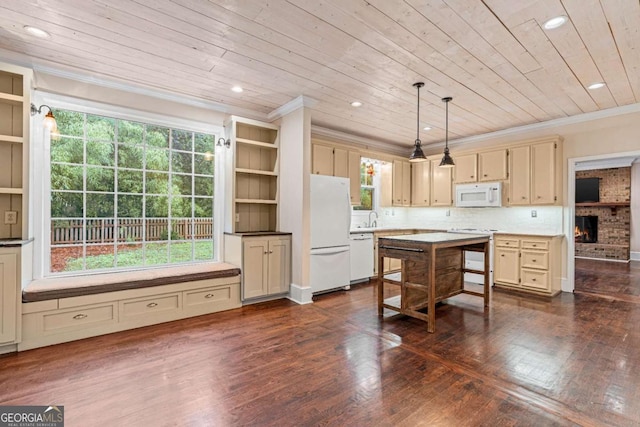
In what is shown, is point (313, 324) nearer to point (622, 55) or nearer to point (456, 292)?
point (456, 292)

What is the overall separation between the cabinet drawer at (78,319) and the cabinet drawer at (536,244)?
531cm

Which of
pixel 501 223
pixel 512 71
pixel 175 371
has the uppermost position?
pixel 512 71

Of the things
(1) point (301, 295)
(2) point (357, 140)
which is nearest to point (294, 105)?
(2) point (357, 140)

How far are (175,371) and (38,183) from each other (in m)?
2.41

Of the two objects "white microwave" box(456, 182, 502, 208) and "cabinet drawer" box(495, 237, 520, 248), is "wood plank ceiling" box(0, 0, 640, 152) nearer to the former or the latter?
"white microwave" box(456, 182, 502, 208)

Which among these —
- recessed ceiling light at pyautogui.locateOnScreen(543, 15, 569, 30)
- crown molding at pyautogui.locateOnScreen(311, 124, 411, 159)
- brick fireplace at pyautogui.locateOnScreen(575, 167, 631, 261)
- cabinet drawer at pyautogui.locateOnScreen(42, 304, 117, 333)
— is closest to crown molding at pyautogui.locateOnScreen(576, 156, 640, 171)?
brick fireplace at pyautogui.locateOnScreen(575, 167, 631, 261)

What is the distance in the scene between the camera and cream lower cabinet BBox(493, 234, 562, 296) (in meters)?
4.34

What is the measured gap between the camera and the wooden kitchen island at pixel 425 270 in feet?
10.2

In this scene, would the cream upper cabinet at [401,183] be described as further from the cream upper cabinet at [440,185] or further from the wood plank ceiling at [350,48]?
the wood plank ceiling at [350,48]

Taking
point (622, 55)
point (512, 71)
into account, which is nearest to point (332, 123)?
point (512, 71)

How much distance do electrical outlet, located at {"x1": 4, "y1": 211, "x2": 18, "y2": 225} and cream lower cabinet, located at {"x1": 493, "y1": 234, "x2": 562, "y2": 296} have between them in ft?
19.5

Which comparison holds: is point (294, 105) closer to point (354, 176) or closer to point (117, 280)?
point (354, 176)

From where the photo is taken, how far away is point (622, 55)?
2762 millimetres

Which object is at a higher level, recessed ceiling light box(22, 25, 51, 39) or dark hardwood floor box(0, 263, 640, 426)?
recessed ceiling light box(22, 25, 51, 39)
